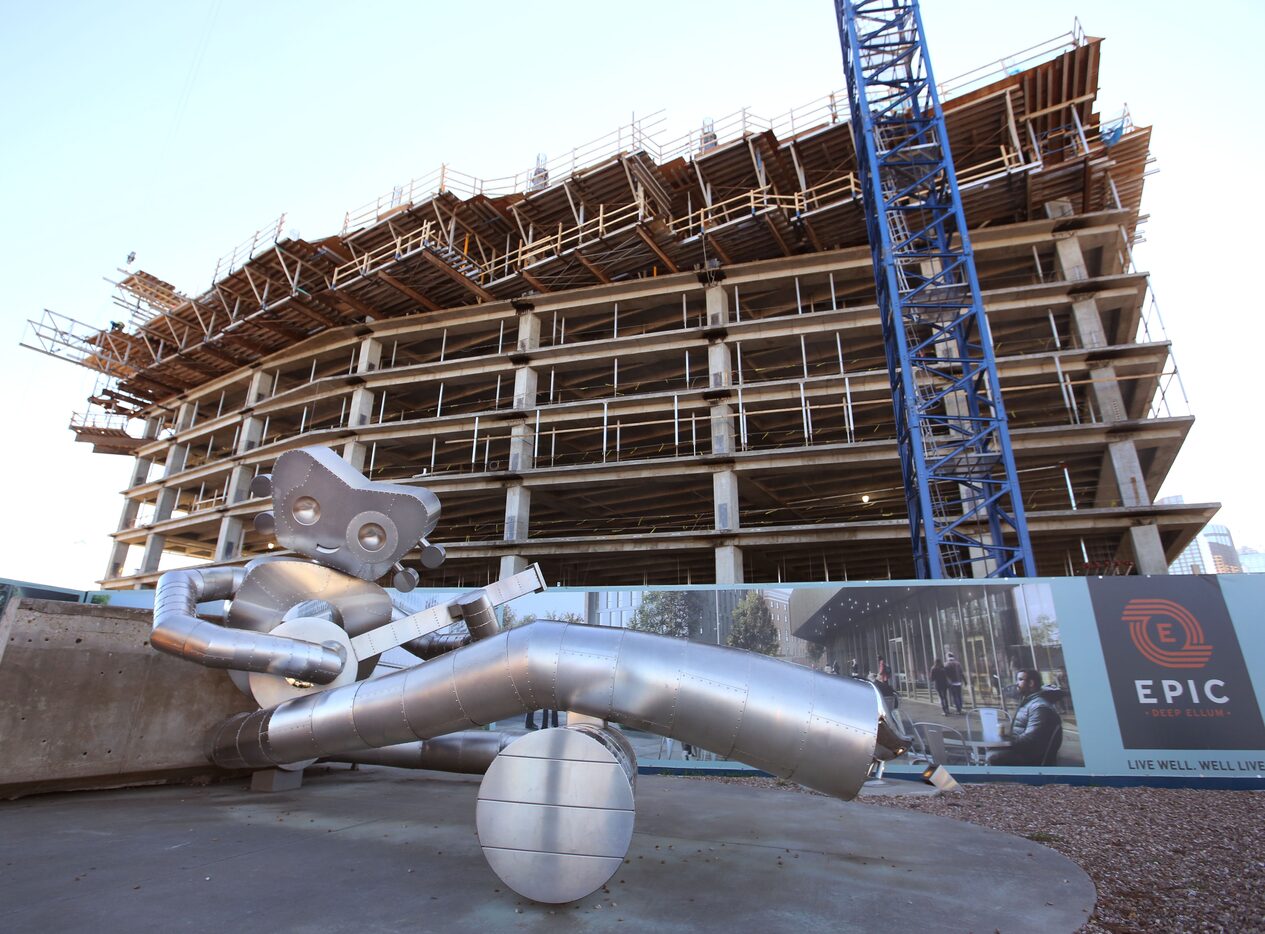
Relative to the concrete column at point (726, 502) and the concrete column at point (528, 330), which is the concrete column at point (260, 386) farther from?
Result: the concrete column at point (726, 502)

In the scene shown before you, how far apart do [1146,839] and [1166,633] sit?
6028mm

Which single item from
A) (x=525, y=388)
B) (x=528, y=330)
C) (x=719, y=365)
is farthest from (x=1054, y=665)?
(x=528, y=330)

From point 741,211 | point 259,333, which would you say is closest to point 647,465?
point 741,211

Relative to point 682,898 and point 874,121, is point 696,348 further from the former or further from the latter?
point 682,898

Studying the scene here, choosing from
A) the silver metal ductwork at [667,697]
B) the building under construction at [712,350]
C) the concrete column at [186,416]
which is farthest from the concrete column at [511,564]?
the concrete column at [186,416]

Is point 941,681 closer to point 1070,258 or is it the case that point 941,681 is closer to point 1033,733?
point 1033,733

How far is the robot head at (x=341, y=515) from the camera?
752 centimetres

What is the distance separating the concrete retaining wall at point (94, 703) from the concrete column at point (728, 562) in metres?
16.4

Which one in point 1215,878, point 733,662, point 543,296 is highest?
point 543,296

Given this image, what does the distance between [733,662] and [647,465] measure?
19749 mm

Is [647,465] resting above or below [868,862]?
above

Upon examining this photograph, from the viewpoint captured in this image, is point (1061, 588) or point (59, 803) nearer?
point (59, 803)

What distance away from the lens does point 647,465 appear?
80.0 feet

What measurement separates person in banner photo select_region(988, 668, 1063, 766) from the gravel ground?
587mm
